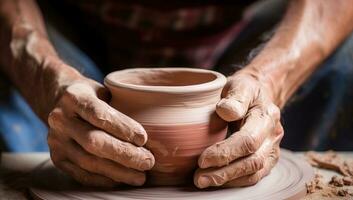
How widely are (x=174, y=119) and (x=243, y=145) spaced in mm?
154

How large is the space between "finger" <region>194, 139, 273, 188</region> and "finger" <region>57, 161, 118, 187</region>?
0.19m

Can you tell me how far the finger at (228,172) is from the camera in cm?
122

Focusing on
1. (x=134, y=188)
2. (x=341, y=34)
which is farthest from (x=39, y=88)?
(x=341, y=34)

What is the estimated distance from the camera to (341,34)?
2002 millimetres

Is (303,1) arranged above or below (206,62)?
above

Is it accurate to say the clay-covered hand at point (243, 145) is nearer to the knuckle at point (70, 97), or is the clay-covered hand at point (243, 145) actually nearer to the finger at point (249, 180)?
the finger at point (249, 180)

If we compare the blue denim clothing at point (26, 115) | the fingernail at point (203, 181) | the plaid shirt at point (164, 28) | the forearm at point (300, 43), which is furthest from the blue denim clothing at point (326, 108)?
the fingernail at point (203, 181)

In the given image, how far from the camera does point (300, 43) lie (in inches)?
70.6

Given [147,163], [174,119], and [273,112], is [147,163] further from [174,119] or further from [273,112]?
[273,112]

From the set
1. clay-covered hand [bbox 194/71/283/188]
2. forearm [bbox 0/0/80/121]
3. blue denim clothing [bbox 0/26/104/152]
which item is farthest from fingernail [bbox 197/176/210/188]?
blue denim clothing [bbox 0/26/104/152]

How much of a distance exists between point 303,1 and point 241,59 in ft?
0.93

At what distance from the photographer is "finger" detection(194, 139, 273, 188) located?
4.00 feet

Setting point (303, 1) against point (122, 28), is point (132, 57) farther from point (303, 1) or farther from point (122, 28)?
point (303, 1)

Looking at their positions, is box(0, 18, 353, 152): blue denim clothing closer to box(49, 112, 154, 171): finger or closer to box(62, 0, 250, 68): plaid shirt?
box(62, 0, 250, 68): plaid shirt
